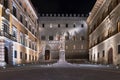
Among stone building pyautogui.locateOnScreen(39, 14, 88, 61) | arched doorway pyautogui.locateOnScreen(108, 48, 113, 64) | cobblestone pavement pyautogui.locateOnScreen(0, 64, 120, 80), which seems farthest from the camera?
stone building pyautogui.locateOnScreen(39, 14, 88, 61)

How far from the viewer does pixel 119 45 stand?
2819 cm

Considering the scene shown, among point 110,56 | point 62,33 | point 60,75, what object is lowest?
point 60,75

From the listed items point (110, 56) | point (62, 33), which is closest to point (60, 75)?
point (110, 56)

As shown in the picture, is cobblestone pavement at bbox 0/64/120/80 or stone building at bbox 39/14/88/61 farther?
stone building at bbox 39/14/88/61

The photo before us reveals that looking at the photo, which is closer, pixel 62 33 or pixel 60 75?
pixel 60 75

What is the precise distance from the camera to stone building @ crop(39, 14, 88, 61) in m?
61.3

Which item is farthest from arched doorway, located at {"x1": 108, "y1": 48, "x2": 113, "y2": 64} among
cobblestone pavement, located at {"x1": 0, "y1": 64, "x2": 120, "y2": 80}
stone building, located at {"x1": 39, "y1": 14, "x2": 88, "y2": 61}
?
stone building, located at {"x1": 39, "y1": 14, "x2": 88, "y2": 61}

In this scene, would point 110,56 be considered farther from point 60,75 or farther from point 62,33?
point 62,33

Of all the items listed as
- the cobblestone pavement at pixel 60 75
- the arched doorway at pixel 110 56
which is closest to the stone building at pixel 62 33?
the arched doorway at pixel 110 56

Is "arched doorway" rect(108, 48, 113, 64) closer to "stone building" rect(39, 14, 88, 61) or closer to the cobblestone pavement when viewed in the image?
the cobblestone pavement

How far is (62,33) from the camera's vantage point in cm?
6125

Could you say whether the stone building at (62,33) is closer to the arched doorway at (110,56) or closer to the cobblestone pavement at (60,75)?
the arched doorway at (110,56)

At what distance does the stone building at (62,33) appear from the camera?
61312 mm

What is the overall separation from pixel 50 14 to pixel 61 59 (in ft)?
83.6
